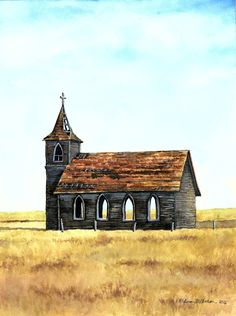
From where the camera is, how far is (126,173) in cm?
3753

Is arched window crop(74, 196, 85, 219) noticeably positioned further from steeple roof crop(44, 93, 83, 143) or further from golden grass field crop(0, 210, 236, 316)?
golden grass field crop(0, 210, 236, 316)

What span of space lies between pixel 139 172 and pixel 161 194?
1.49m

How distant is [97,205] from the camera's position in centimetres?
3788

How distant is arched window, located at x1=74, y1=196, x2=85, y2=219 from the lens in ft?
125

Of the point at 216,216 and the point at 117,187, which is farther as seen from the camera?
the point at 216,216

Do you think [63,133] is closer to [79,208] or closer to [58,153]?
[58,153]

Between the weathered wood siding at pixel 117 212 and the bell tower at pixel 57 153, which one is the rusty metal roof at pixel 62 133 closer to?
the bell tower at pixel 57 153

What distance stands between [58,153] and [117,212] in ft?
14.2

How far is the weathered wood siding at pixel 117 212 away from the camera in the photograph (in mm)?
36719

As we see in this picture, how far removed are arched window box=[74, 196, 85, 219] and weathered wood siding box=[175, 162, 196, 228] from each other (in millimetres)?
4493

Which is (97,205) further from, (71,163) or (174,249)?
(174,249)

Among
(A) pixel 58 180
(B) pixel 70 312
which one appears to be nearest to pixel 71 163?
(A) pixel 58 180

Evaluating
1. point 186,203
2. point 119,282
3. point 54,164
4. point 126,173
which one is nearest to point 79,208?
point 54,164
